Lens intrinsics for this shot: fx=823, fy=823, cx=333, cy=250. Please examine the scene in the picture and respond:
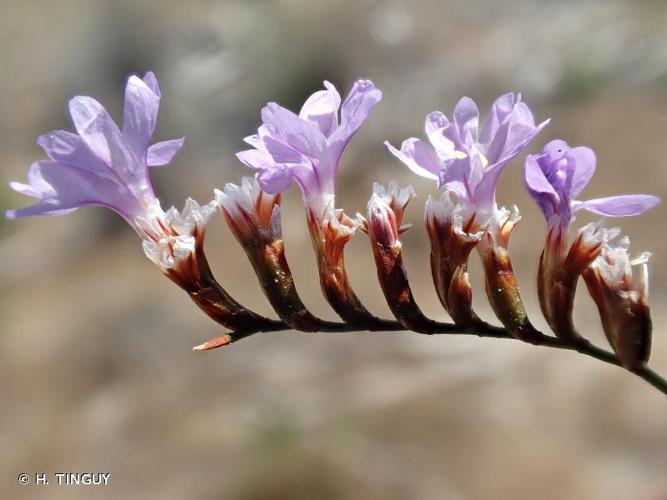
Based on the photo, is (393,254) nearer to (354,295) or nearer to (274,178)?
(354,295)

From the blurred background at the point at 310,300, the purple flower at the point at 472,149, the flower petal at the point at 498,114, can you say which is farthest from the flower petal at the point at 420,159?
the blurred background at the point at 310,300

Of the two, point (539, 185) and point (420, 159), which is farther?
point (420, 159)

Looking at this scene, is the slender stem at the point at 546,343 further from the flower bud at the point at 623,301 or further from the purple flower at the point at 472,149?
the purple flower at the point at 472,149

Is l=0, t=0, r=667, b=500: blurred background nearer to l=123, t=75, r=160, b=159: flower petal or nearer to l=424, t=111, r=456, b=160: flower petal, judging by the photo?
l=424, t=111, r=456, b=160: flower petal

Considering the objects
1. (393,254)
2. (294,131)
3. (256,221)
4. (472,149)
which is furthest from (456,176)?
(256,221)

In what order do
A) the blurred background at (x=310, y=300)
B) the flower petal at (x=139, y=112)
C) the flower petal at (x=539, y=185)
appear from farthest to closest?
the blurred background at (x=310, y=300)
the flower petal at (x=139, y=112)
the flower petal at (x=539, y=185)

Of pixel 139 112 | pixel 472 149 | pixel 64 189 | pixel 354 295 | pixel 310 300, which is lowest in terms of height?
pixel 310 300

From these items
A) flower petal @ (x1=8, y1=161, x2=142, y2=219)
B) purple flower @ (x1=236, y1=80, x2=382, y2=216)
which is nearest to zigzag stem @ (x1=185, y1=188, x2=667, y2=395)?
purple flower @ (x1=236, y1=80, x2=382, y2=216)
